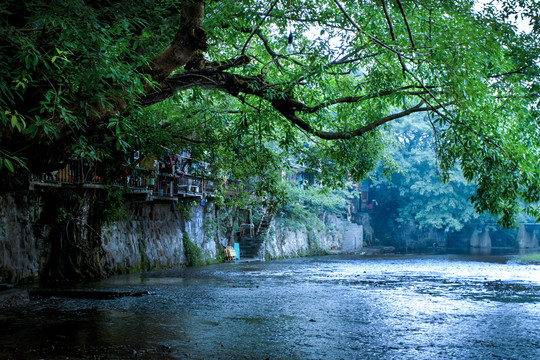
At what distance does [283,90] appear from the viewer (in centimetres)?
1138

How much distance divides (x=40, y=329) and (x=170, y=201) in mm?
17073

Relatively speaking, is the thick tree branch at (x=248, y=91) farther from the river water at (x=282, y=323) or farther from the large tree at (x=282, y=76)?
the river water at (x=282, y=323)

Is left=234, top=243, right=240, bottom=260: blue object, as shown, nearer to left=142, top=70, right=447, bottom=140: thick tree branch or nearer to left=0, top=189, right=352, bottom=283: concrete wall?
left=0, top=189, right=352, bottom=283: concrete wall

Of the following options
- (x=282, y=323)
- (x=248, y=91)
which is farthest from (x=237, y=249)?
(x=282, y=323)

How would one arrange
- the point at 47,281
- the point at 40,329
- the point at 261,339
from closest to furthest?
the point at 261,339
the point at 40,329
the point at 47,281

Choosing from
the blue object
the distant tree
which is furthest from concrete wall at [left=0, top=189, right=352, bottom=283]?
the distant tree

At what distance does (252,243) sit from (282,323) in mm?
23745

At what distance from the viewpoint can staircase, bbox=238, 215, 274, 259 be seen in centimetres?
3347

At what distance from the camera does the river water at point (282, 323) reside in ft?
25.6

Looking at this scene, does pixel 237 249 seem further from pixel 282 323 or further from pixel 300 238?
pixel 282 323

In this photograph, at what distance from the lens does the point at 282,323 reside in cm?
1030

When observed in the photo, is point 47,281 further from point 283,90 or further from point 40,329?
point 283,90

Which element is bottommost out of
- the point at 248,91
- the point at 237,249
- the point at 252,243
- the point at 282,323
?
the point at 282,323

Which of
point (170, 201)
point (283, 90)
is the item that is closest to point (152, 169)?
point (170, 201)
